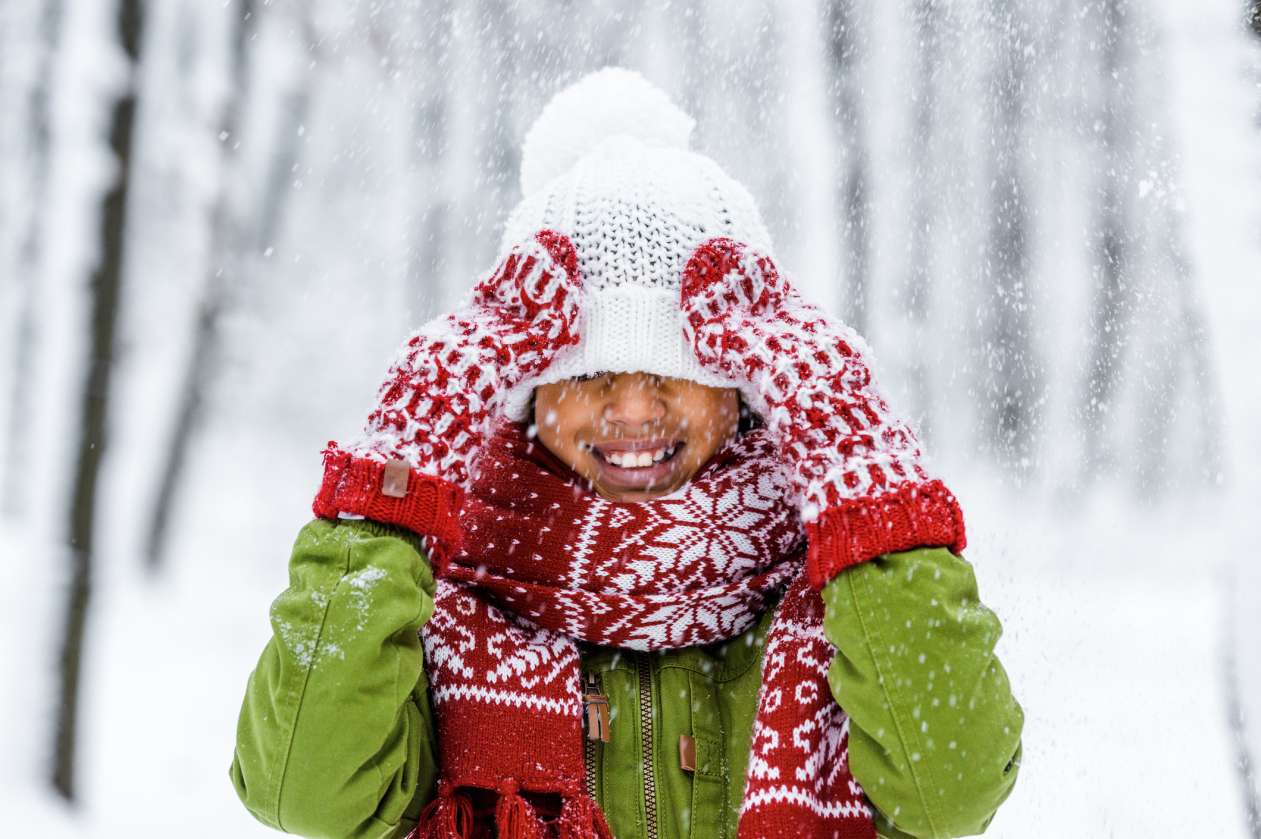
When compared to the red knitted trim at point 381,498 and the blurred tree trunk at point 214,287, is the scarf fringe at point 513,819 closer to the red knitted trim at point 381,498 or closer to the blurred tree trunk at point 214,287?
the red knitted trim at point 381,498

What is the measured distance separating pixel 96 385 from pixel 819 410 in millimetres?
3480

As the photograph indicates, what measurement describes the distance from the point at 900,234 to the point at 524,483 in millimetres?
6537

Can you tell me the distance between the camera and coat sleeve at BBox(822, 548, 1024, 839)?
1.34 meters

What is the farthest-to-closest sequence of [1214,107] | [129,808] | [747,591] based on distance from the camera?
[129,808] → [1214,107] → [747,591]

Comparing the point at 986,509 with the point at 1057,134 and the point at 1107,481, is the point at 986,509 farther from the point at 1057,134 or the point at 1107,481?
the point at 1057,134

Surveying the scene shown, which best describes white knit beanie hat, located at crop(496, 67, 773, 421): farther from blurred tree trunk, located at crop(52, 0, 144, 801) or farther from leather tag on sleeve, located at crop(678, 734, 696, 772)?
blurred tree trunk, located at crop(52, 0, 144, 801)

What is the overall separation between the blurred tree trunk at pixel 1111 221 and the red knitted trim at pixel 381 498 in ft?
15.4

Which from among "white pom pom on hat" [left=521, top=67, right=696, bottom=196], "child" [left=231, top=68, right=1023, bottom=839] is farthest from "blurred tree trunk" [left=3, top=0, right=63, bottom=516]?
"child" [left=231, top=68, right=1023, bottom=839]

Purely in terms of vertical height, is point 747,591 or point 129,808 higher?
point 747,591

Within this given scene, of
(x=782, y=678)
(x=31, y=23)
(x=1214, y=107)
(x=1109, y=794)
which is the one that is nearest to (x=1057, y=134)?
(x=1214, y=107)

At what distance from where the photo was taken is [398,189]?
816 centimetres

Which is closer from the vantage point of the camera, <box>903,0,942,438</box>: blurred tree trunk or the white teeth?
the white teeth

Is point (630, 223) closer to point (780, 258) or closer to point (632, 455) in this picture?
point (632, 455)

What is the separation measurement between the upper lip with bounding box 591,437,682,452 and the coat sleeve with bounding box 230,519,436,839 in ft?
1.13
